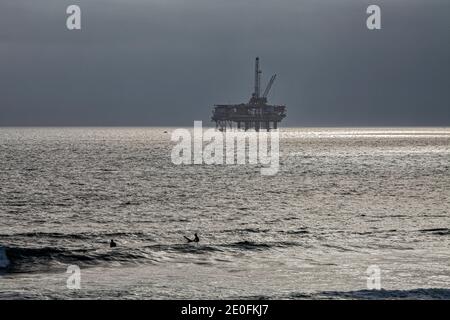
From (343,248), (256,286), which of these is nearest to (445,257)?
(343,248)

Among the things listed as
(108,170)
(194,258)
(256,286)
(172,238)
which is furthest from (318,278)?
(108,170)

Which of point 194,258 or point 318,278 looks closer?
point 318,278

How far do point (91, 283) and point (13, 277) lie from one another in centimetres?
366

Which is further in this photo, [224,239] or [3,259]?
[224,239]

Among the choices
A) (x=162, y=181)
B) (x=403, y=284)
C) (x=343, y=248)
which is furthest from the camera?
(x=162, y=181)

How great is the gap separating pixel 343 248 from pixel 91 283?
13.2 meters

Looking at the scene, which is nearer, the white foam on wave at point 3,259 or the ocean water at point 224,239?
the ocean water at point 224,239

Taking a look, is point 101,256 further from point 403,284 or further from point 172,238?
point 403,284

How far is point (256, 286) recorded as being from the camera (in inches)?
901

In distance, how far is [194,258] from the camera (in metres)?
29.5

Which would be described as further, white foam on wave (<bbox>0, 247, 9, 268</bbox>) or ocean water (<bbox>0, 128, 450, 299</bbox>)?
white foam on wave (<bbox>0, 247, 9, 268</bbox>)

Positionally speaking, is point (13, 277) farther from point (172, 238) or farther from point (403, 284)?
point (403, 284)
